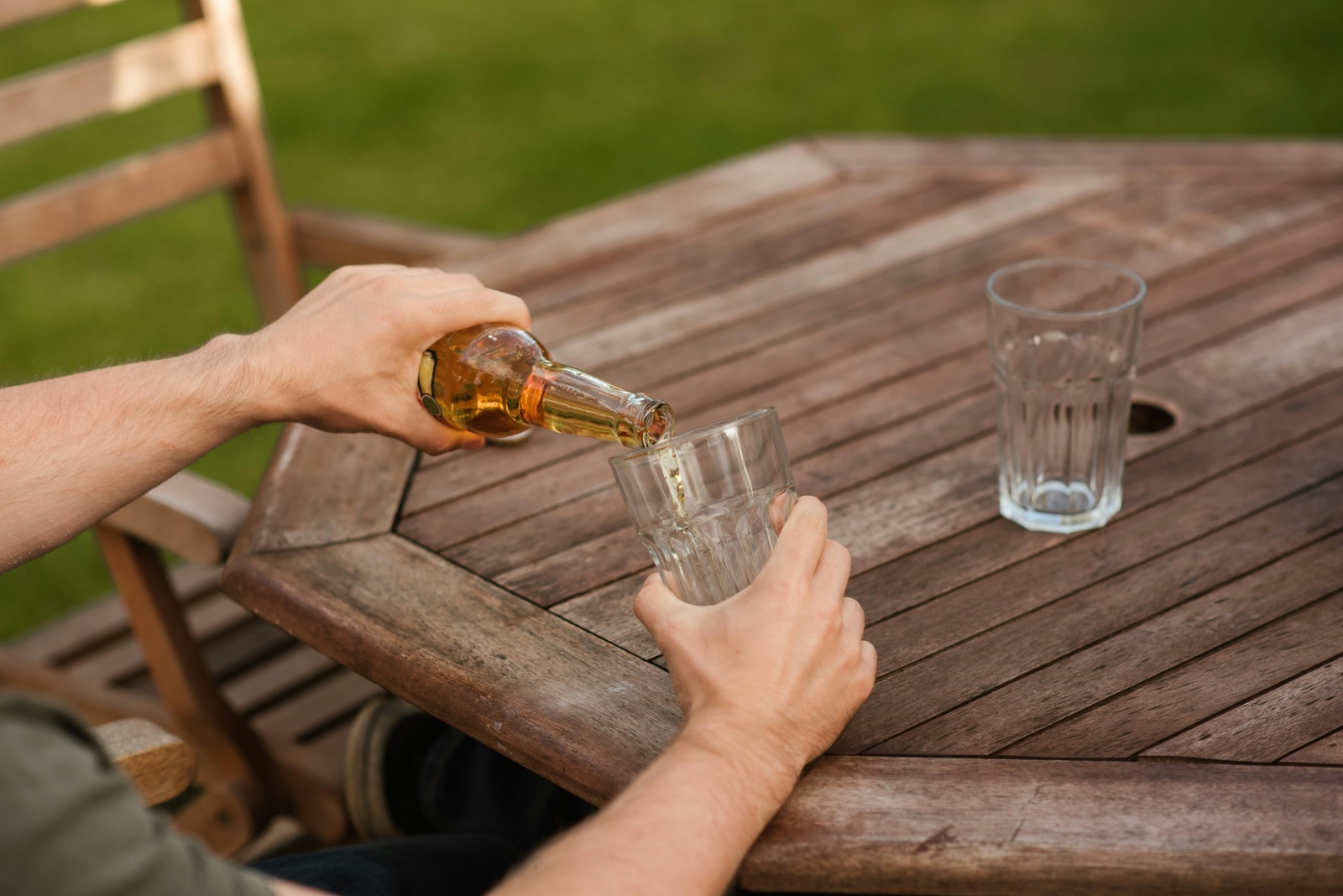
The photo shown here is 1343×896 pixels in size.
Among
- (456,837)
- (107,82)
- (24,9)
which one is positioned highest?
(24,9)

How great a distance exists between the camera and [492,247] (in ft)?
5.99

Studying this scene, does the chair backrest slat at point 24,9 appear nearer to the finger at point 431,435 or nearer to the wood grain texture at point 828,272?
the wood grain texture at point 828,272

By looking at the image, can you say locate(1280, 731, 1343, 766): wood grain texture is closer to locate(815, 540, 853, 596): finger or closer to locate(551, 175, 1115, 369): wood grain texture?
locate(815, 540, 853, 596): finger

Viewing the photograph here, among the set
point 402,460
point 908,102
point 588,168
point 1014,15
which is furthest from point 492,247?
point 1014,15

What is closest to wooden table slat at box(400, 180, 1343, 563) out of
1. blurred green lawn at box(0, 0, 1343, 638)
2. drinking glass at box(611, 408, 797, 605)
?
drinking glass at box(611, 408, 797, 605)

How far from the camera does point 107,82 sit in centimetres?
200

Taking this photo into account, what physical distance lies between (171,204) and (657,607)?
1468mm

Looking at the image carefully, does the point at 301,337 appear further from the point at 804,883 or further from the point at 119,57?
the point at 119,57

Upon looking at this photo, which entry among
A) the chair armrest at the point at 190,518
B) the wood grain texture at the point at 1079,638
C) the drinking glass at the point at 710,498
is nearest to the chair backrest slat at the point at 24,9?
the chair armrest at the point at 190,518

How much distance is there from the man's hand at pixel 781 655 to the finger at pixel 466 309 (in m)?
0.32

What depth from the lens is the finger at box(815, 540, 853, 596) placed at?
932 millimetres

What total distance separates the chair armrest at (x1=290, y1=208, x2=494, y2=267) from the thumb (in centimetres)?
99

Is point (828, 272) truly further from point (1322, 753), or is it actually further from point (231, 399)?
point (1322, 753)

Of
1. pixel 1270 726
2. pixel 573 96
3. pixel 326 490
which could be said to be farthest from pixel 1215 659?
pixel 573 96
